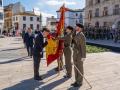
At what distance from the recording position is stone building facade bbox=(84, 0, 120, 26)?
45.5 metres

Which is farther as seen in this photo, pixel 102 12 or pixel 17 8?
pixel 17 8

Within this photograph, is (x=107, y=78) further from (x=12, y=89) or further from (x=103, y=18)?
(x=103, y=18)

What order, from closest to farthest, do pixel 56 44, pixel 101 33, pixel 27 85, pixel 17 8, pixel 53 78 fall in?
pixel 27 85, pixel 53 78, pixel 56 44, pixel 101 33, pixel 17 8

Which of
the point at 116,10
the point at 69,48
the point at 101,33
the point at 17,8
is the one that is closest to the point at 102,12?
the point at 116,10

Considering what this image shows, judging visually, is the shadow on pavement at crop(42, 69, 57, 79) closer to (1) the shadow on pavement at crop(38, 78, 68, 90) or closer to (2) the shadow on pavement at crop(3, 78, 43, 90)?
(2) the shadow on pavement at crop(3, 78, 43, 90)

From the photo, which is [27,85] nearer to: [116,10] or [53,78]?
[53,78]

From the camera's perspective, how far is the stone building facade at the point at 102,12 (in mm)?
45500

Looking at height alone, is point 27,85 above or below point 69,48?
below

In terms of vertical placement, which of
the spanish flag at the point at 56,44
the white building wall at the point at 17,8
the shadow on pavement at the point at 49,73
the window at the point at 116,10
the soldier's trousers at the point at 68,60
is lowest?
the shadow on pavement at the point at 49,73

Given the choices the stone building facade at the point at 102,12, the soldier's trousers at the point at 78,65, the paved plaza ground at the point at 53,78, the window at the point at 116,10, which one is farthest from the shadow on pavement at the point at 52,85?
the window at the point at 116,10

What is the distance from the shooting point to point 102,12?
1961 inches

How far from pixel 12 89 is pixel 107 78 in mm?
3494

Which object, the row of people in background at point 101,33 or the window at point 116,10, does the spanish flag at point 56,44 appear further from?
the window at point 116,10

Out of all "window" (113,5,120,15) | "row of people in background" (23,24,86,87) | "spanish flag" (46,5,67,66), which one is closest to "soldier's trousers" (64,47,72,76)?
"row of people in background" (23,24,86,87)
